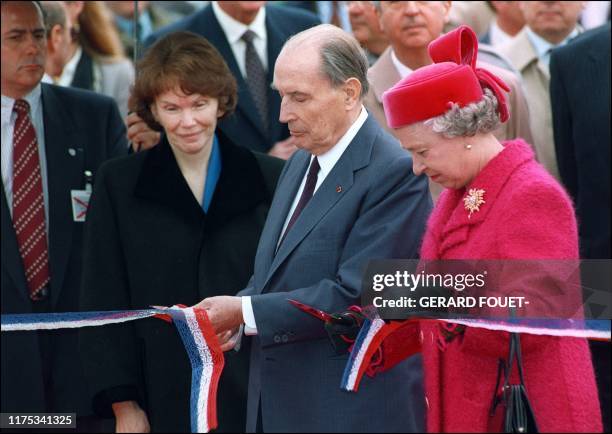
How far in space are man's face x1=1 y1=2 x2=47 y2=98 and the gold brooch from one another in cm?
252

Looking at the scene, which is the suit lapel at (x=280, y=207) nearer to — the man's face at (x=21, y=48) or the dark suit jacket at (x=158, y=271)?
the dark suit jacket at (x=158, y=271)

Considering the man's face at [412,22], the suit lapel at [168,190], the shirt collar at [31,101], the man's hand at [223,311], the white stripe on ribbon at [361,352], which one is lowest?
the white stripe on ribbon at [361,352]

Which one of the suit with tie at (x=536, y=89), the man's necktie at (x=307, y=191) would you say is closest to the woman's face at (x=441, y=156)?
the man's necktie at (x=307, y=191)

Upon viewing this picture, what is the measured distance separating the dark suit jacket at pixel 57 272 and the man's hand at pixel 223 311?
4.91 feet

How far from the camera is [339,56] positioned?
13.0 ft

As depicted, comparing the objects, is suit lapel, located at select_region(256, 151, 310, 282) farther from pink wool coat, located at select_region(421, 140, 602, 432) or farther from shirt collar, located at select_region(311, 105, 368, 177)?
pink wool coat, located at select_region(421, 140, 602, 432)

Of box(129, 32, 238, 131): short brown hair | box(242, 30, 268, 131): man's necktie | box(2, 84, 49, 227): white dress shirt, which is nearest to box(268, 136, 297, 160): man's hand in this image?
box(242, 30, 268, 131): man's necktie

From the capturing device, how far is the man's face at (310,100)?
3932 millimetres

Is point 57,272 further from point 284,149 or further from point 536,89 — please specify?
point 536,89

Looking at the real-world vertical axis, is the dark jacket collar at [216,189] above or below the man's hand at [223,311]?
above

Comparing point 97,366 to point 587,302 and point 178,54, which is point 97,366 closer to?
point 178,54

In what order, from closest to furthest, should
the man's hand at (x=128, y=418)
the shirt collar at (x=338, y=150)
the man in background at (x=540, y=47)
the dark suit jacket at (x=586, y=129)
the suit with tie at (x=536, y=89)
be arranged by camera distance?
the shirt collar at (x=338, y=150)
the man's hand at (x=128, y=418)
the dark suit jacket at (x=586, y=129)
the suit with tie at (x=536, y=89)
the man in background at (x=540, y=47)

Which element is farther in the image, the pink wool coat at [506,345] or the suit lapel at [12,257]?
the suit lapel at [12,257]

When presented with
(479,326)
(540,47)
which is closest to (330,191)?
(479,326)
